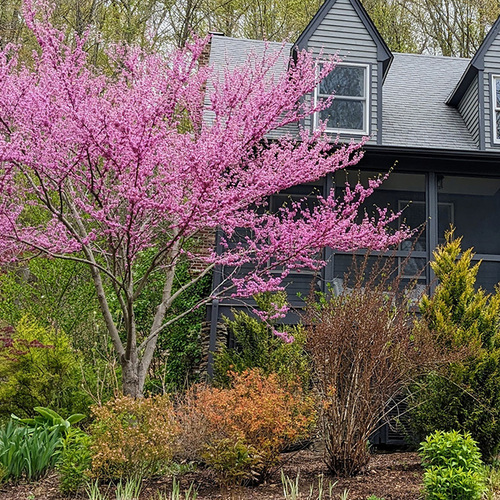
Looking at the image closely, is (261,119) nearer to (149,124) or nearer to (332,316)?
(149,124)

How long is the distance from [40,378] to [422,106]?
8.68m

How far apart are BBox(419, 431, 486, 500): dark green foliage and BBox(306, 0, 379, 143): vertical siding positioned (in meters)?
7.71

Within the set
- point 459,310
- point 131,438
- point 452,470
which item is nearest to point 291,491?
point 452,470

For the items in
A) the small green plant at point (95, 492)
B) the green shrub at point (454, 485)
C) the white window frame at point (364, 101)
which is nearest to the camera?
the green shrub at point (454, 485)

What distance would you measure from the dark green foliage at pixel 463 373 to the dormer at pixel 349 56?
15.0ft

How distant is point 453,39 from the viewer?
69.9 ft

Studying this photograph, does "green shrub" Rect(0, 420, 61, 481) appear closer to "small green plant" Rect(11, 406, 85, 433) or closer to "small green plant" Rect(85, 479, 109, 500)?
"small green plant" Rect(11, 406, 85, 433)

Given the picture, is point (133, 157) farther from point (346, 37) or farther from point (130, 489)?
point (346, 37)

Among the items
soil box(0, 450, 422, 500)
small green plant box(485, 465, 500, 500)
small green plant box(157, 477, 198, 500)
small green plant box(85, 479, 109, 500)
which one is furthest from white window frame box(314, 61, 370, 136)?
small green plant box(85, 479, 109, 500)

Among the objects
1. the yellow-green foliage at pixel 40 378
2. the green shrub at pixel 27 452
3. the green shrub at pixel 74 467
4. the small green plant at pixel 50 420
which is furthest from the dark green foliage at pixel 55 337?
the green shrub at pixel 74 467

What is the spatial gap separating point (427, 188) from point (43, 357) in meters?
6.59

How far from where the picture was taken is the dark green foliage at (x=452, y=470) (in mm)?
4891

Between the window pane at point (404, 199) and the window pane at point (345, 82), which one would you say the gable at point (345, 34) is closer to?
the window pane at point (345, 82)

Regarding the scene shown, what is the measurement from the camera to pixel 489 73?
11414mm
